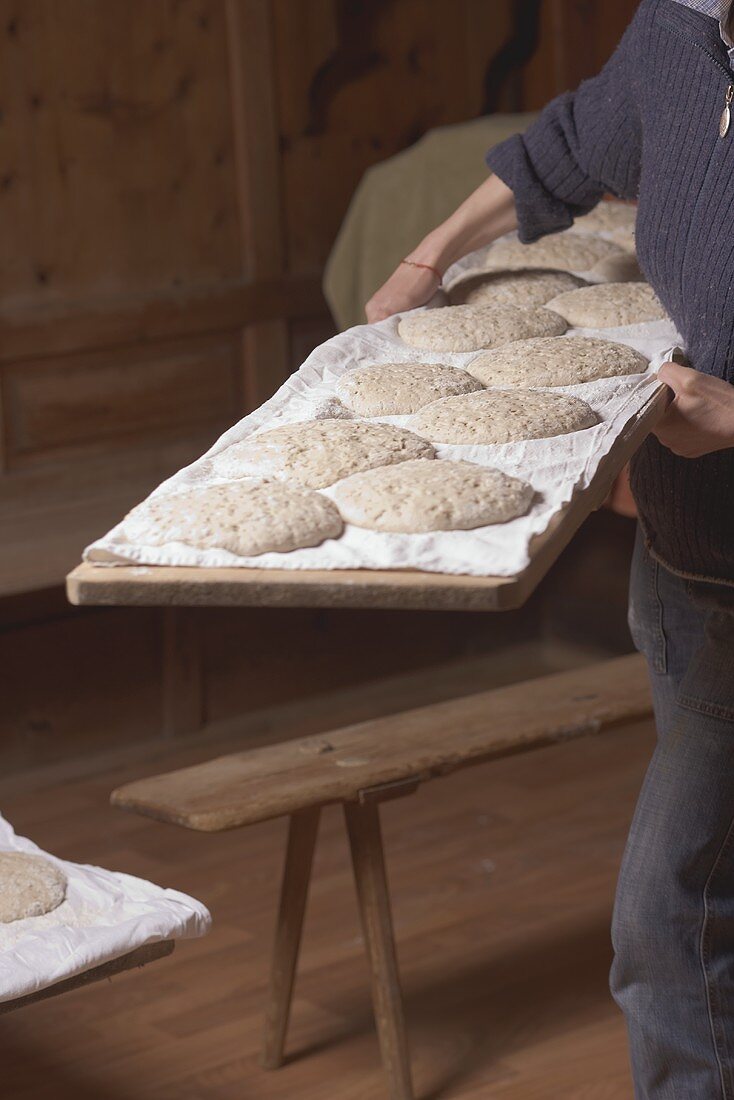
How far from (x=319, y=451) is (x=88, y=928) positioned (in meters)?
0.68

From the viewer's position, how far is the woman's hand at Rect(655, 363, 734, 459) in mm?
1597

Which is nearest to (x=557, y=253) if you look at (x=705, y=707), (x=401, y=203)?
(x=705, y=707)

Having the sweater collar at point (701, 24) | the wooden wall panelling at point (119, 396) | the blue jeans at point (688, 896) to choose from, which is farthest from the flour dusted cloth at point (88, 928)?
the wooden wall panelling at point (119, 396)

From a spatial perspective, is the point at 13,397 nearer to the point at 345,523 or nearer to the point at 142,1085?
the point at 142,1085

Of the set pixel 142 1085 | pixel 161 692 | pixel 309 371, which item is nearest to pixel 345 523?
pixel 309 371

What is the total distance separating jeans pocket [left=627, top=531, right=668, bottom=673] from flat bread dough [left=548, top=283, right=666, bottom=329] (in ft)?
1.06

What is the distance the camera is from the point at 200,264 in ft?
13.8

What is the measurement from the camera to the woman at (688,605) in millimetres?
1688

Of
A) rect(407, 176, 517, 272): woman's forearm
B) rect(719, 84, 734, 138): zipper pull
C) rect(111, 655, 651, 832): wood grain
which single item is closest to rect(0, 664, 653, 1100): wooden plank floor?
rect(111, 655, 651, 832): wood grain

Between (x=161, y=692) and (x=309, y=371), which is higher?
(x=309, y=371)

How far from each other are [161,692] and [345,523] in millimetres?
2583

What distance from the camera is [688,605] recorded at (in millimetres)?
1841

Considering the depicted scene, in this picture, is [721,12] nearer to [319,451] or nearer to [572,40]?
[319,451]

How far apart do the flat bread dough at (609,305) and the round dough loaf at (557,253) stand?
21 centimetres
